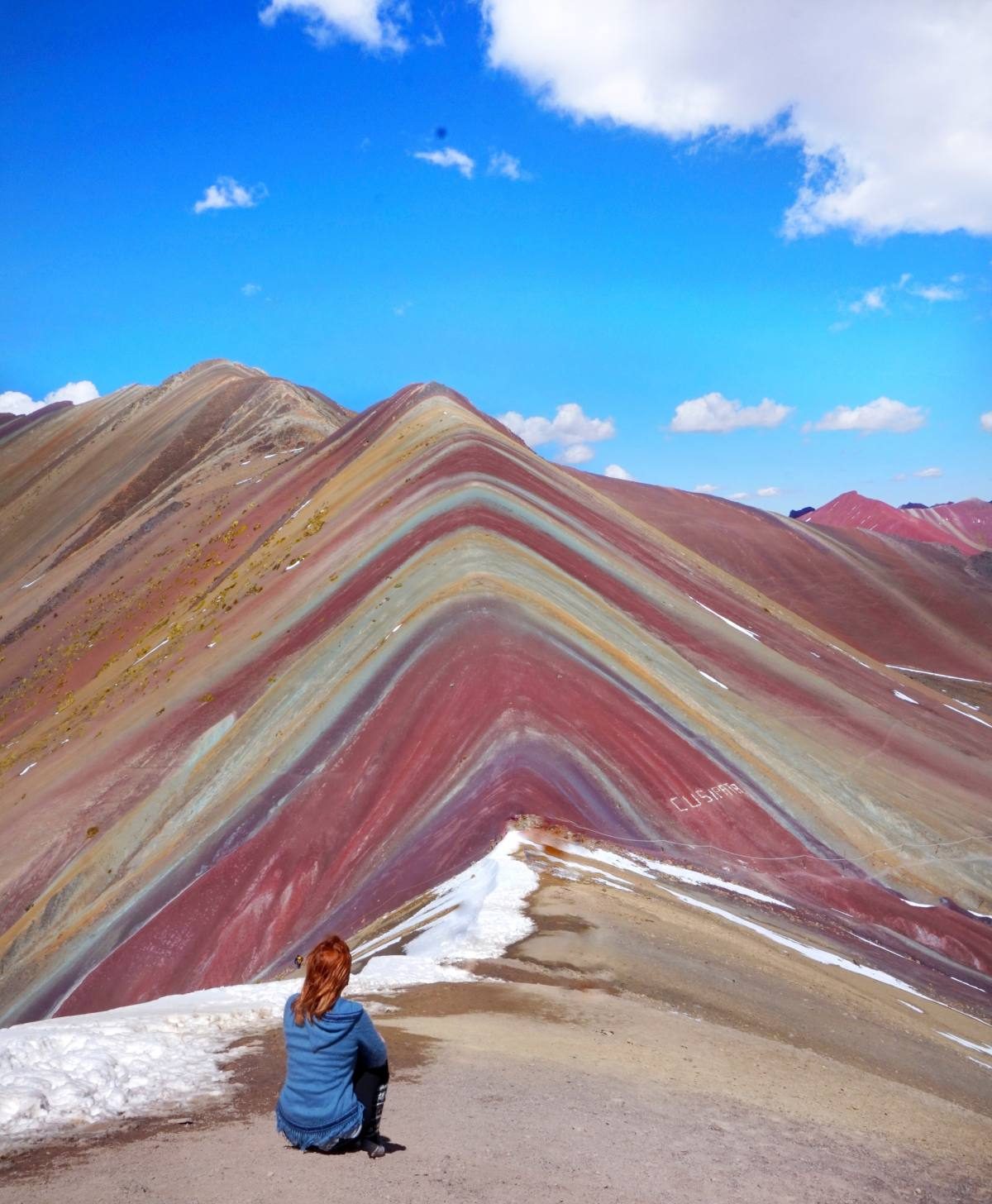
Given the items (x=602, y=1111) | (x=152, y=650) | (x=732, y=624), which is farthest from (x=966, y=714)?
(x=602, y=1111)

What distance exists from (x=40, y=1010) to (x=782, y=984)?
1555 cm

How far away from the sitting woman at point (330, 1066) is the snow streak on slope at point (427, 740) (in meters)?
10.8

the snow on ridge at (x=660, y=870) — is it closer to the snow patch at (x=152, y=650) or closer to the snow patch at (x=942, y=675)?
the snow patch at (x=152, y=650)

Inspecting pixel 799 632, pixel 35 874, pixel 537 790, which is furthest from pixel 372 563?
pixel 799 632

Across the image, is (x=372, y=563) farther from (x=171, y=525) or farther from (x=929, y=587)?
(x=929, y=587)

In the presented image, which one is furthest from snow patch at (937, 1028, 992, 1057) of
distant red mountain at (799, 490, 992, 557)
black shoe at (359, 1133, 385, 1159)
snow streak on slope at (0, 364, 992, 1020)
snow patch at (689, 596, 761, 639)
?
distant red mountain at (799, 490, 992, 557)

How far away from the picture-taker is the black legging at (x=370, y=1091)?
20.1 feet

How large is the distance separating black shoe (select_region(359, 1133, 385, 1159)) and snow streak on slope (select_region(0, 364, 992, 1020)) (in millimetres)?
10745

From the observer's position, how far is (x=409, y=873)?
17.9 m

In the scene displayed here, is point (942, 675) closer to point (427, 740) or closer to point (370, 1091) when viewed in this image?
point (427, 740)

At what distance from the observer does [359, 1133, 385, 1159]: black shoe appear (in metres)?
6.20

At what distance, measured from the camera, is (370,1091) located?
6.16m

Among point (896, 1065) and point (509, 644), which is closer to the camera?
point (896, 1065)

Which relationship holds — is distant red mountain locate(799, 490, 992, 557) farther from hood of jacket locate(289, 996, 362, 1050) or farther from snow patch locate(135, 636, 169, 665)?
hood of jacket locate(289, 996, 362, 1050)
